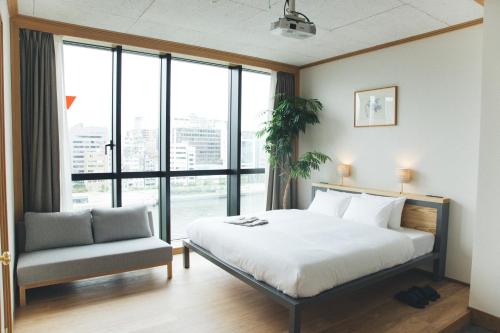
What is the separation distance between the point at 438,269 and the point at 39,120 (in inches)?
177

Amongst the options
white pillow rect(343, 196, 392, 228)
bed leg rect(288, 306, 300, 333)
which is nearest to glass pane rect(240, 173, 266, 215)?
white pillow rect(343, 196, 392, 228)

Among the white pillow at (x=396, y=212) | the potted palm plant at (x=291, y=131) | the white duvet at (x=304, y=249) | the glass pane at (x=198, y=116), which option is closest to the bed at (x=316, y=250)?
the white duvet at (x=304, y=249)

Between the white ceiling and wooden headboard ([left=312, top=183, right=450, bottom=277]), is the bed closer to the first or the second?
wooden headboard ([left=312, top=183, right=450, bottom=277])

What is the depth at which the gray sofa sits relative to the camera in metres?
3.10

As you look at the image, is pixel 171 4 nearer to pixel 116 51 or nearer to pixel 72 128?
pixel 116 51

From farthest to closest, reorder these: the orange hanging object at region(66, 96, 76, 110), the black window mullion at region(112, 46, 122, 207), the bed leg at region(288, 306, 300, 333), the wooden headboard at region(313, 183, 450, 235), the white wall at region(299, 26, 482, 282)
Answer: the black window mullion at region(112, 46, 122, 207) < the orange hanging object at region(66, 96, 76, 110) < the wooden headboard at region(313, 183, 450, 235) < the white wall at region(299, 26, 482, 282) < the bed leg at region(288, 306, 300, 333)

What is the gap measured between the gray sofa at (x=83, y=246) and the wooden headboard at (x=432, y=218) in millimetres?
2741

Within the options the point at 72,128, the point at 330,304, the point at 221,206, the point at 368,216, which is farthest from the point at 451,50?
the point at 72,128

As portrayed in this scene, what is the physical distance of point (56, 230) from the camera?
3.51m

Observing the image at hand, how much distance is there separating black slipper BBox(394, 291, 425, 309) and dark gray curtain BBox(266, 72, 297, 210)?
2.38m

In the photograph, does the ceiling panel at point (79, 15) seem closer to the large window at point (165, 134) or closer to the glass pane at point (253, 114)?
the large window at point (165, 134)

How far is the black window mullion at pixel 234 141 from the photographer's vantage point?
5.12m

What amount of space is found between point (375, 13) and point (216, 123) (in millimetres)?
2614

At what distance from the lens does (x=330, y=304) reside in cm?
322
